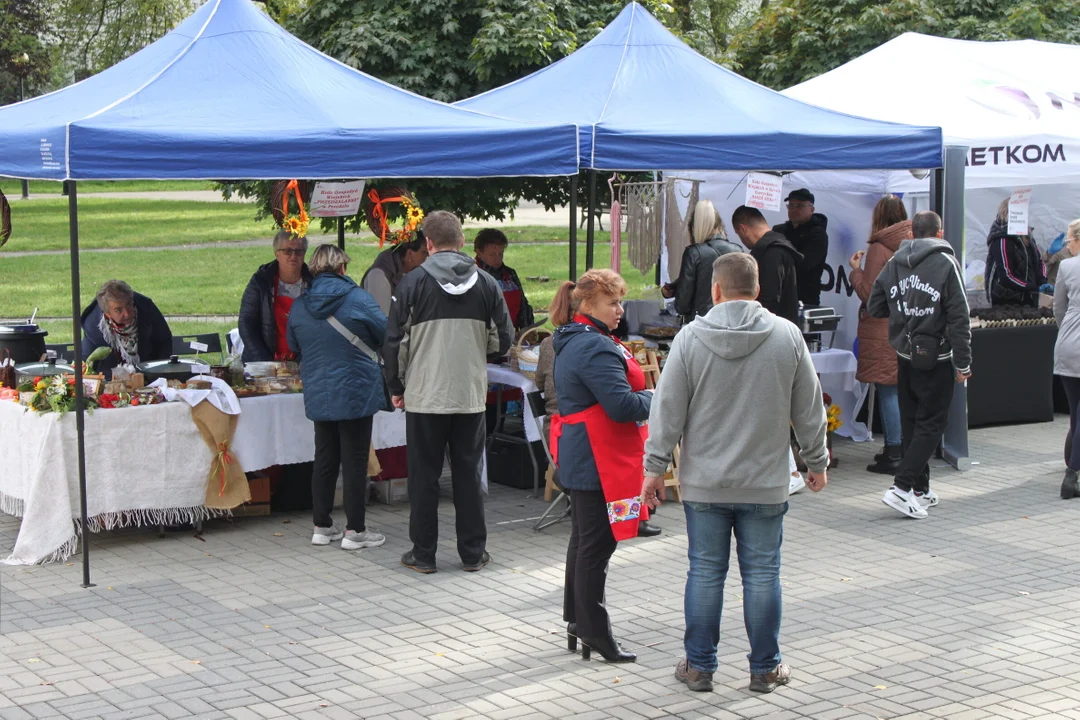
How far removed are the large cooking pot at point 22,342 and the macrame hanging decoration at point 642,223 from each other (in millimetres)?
4497

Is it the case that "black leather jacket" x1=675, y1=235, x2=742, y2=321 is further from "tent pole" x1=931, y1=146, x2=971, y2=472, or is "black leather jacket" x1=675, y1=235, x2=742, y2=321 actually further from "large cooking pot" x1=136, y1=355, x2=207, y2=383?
"large cooking pot" x1=136, y1=355, x2=207, y2=383

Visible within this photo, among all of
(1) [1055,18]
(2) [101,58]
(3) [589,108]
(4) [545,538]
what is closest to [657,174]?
(3) [589,108]

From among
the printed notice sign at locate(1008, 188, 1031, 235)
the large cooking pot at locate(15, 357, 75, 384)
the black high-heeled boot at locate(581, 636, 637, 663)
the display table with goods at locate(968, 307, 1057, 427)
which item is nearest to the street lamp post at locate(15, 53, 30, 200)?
the large cooking pot at locate(15, 357, 75, 384)

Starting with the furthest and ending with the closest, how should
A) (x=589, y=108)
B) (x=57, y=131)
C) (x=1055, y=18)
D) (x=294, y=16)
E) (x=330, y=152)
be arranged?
(x=1055, y=18), (x=294, y=16), (x=589, y=108), (x=330, y=152), (x=57, y=131)

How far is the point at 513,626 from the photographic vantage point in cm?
583

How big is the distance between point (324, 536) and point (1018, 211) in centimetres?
707

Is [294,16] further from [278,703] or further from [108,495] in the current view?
[278,703]

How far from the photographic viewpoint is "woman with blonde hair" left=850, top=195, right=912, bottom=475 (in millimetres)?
9031

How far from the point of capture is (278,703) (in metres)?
4.89

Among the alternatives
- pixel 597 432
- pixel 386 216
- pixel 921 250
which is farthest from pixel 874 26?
pixel 597 432

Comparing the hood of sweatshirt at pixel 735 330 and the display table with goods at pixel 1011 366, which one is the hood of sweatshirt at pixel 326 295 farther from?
the display table with goods at pixel 1011 366

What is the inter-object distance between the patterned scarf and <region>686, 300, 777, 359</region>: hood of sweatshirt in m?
4.47

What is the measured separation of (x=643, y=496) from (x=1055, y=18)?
14.8 metres

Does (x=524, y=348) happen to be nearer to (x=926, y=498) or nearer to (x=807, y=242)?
(x=926, y=498)
